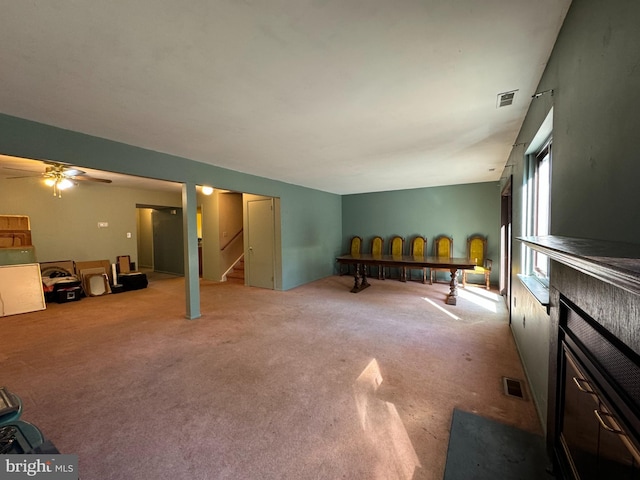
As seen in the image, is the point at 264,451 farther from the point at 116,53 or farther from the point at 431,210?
the point at 431,210

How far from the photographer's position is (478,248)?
6164 millimetres

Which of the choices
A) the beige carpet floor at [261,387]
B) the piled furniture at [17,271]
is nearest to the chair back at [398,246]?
the beige carpet floor at [261,387]

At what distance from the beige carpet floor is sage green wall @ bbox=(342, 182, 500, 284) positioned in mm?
2734

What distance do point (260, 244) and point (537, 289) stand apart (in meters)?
5.12

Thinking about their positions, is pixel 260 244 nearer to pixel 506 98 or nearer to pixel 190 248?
pixel 190 248

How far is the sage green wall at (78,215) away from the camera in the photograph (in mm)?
5188

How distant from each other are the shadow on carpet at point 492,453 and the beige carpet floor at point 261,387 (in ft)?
0.27

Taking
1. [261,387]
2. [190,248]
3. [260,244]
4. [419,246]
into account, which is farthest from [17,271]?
[419,246]

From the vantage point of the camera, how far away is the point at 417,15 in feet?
4.38

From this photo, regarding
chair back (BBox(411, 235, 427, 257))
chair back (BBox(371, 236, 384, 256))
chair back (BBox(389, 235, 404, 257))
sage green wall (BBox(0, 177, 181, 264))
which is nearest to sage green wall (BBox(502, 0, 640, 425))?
chair back (BBox(411, 235, 427, 257))

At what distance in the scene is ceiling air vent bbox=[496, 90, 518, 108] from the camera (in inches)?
83.6

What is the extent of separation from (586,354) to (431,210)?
6223 mm

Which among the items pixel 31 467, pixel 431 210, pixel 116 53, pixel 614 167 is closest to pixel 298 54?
pixel 116 53

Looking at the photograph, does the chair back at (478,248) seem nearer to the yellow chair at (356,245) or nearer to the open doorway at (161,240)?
the yellow chair at (356,245)
